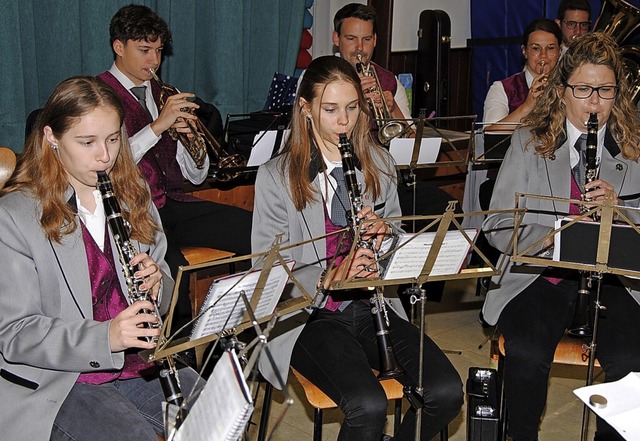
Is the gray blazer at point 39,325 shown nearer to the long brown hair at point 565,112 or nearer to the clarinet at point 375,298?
the clarinet at point 375,298

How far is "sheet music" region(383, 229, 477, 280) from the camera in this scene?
224 centimetres

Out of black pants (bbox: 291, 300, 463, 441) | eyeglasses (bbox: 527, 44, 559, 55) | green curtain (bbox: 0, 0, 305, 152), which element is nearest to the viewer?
black pants (bbox: 291, 300, 463, 441)

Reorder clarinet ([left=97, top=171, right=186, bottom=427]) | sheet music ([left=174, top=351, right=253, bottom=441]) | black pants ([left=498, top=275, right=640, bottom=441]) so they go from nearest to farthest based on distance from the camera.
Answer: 1. sheet music ([left=174, top=351, right=253, bottom=441])
2. clarinet ([left=97, top=171, right=186, bottom=427])
3. black pants ([left=498, top=275, right=640, bottom=441])

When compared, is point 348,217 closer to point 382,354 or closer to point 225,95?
point 382,354

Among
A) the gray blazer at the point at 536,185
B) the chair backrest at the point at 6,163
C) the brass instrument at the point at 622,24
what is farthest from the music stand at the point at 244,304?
the brass instrument at the point at 622,24

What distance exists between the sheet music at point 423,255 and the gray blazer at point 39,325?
2.51ft

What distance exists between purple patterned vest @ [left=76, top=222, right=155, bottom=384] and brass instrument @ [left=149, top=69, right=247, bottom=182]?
4.70 feet

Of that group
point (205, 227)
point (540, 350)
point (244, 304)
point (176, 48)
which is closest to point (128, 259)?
point (244, 304)

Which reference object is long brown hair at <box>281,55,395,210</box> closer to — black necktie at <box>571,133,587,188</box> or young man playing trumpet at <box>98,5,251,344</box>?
black necktie at <box>571,133,587,188</box>

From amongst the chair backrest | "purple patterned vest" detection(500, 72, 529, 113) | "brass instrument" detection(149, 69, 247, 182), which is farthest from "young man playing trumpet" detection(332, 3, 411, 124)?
the chair backrest

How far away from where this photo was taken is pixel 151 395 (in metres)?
2.20

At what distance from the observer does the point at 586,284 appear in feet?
8.95

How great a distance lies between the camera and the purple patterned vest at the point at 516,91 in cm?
454

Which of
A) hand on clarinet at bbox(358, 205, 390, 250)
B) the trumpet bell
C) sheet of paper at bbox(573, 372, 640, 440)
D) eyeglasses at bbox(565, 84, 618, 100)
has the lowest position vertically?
sheet of paper at bbox(573, 372, 640, 440)
